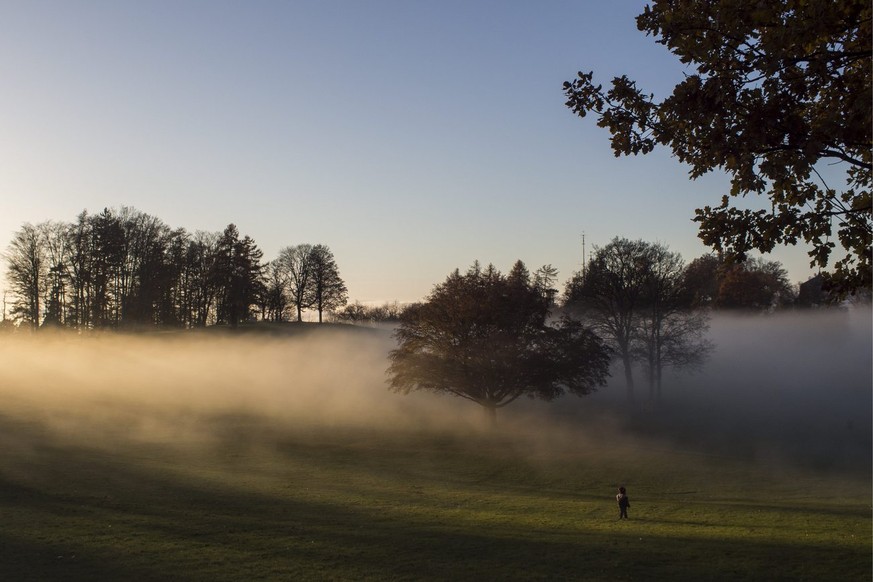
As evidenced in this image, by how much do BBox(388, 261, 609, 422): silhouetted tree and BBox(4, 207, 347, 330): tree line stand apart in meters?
52.5

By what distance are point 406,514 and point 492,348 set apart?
1036 inches

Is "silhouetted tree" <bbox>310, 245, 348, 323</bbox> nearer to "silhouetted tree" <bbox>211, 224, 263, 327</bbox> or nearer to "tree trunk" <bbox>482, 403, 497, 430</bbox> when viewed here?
"silhouetted tree" <bbox>211, 224, 263, 327</bbox>

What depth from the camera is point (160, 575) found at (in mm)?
17328

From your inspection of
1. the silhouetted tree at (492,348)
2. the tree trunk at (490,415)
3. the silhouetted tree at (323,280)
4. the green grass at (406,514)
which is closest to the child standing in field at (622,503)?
the green grass at (406,514)

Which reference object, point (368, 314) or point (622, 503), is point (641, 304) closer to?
point (622, 503)

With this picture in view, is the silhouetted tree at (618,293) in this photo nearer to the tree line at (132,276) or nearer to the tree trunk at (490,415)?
the tree trunk at (490,415)

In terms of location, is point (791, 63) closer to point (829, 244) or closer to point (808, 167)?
point (808, 167)

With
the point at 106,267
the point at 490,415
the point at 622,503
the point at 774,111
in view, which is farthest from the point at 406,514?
the point at 106,267

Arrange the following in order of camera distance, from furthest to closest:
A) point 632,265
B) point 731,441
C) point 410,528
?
point 632,265 < point 731,441 < point 410,528

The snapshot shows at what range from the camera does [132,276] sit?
294 ft

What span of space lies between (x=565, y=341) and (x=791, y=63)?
1735 inches

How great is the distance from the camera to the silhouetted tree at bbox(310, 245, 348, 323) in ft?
380

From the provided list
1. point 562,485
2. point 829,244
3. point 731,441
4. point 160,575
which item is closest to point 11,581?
point 160,575

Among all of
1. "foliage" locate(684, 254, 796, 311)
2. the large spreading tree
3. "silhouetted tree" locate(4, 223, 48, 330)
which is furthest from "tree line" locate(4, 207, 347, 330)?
the large spreading tree
